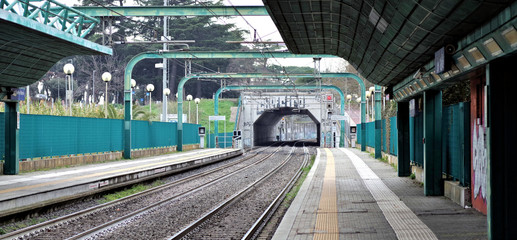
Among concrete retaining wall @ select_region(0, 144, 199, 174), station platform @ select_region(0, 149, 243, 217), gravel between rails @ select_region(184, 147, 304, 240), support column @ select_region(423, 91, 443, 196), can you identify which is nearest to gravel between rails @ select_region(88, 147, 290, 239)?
gravel between rails @ select_region(184, 147, 304, 240)

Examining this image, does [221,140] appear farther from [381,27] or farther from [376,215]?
[381,27]

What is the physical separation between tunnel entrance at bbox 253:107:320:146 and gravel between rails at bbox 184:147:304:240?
4109 centimetres

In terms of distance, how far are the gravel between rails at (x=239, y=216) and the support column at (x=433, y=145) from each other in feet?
13.2

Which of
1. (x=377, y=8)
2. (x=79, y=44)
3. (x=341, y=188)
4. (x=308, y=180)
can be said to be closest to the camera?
(x=377, y=8)

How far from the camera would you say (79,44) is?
15.1m

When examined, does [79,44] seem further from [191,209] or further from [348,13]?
[348,13]

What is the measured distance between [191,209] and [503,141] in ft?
25.4

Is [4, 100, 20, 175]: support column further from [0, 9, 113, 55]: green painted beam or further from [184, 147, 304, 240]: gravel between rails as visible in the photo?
[184, 147, 304, 240]: gravel between rails

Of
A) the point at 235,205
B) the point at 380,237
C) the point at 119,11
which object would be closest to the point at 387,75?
the point at 235,205

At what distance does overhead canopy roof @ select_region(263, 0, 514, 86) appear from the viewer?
317 inches

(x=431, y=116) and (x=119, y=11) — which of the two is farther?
(x=119, y=11)

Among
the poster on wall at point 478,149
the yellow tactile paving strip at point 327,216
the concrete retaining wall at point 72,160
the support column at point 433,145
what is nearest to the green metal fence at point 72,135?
the concrete retaining wall at point 72,160

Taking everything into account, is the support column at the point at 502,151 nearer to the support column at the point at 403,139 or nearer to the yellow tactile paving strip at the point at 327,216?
the yellow tactile paving strip at the point at 327,216

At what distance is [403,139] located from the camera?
18.4 meters
